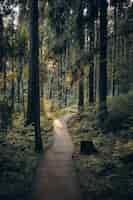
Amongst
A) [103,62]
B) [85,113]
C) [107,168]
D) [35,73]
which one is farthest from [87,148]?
[85,113]

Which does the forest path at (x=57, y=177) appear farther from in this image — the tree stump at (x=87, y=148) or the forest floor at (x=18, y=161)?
the tree stump at (x=87, y=148)

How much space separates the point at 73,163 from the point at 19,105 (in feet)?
60.3

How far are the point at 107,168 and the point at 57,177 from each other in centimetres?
180

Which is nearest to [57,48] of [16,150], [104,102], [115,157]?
[104,102]

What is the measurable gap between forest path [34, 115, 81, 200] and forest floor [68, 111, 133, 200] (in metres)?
0.28

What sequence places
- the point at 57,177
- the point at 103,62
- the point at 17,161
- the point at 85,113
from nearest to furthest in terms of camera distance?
the point at 57,177, the point at 17,161, the point at 103,62, the point at 85,113

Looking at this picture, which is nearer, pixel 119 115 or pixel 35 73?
pixel 35 73

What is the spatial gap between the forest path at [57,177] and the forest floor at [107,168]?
0.28 meters

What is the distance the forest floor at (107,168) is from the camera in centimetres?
797

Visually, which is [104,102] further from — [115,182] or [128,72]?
[115,182]

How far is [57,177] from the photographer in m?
9.45

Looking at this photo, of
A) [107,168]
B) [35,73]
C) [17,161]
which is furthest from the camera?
[35,73]

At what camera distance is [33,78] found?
511 inches

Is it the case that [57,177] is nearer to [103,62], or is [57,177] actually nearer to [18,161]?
[18,161]
